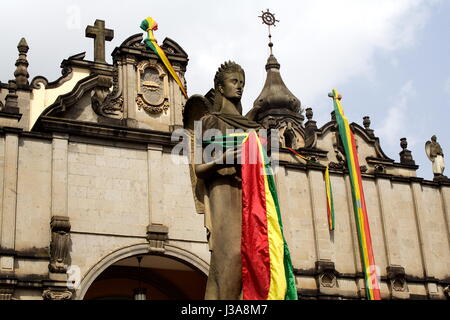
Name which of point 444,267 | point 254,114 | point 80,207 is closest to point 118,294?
point 80,207

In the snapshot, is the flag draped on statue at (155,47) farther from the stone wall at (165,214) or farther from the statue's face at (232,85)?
the statue's face at (232,85)

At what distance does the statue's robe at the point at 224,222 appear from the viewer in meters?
7.77

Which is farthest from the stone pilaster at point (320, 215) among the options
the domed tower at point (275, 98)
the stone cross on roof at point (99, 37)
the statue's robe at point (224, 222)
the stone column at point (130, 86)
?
the statue's robe at point (224, 222)

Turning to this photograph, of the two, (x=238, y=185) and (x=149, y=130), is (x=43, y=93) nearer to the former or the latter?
(x=149, y=130)

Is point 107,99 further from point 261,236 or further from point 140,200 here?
point 261,236

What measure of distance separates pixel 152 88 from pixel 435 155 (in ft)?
33.5

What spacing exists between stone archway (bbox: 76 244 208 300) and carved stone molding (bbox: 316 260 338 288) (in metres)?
3.30

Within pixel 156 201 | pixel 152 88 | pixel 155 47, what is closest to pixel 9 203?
pixel 156 201

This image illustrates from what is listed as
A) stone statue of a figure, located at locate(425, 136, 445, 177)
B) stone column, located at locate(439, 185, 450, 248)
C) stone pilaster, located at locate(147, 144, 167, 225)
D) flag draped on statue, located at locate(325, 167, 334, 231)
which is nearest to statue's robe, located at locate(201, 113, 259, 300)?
stone pilaster, located at locate(147, 144, 167, 225)

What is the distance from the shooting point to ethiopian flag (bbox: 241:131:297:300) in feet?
24.9

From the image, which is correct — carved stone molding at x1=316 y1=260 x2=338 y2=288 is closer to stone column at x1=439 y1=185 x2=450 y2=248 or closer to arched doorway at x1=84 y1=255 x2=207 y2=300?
arched doorway at x1=84 y1=255 x2=207 y2=300

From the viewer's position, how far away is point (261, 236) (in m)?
7.74

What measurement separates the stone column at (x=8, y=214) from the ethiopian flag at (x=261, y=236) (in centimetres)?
1265
